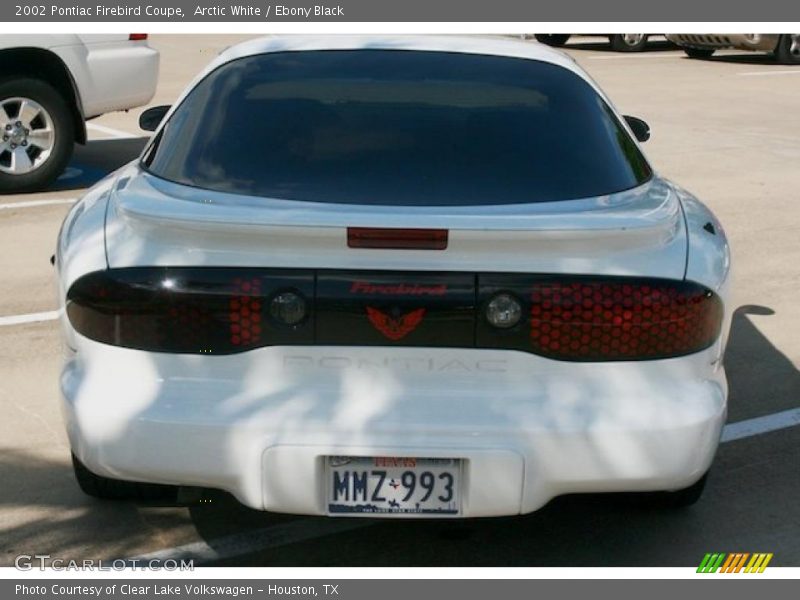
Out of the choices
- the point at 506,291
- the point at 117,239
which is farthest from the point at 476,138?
the point at 117,239

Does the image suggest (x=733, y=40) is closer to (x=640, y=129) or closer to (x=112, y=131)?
(x=112, y=131)

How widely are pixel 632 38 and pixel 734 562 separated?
1968cm

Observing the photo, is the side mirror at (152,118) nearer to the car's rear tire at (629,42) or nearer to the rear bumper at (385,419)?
the rear bumper at (385,419)

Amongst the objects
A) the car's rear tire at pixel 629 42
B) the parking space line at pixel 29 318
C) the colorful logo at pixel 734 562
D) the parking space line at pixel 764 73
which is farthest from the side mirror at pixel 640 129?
the car's rear tire at pixel 629 42

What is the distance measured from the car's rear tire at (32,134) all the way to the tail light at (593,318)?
22.9 ft

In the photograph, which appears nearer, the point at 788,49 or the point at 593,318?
the point at 593,318

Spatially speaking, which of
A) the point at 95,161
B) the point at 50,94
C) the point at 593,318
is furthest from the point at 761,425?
the point at 95,161

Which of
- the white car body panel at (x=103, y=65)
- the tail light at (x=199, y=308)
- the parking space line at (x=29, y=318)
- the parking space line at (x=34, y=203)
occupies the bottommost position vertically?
the parking space line at (x=34, y=203)

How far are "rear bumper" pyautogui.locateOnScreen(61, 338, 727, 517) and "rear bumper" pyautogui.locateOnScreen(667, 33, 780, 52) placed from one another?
17887 millimetres

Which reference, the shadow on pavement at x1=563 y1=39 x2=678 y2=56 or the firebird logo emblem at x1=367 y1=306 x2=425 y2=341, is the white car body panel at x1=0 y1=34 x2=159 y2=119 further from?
the shadow on pavement at x1=563 y1=39 x2=678 y2=56

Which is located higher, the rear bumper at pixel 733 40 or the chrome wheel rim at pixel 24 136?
the chrome wheel rim at pixel 24 136

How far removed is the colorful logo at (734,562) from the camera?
14.7 feet

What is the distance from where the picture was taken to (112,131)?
13461 mm

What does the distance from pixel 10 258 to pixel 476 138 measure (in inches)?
180
